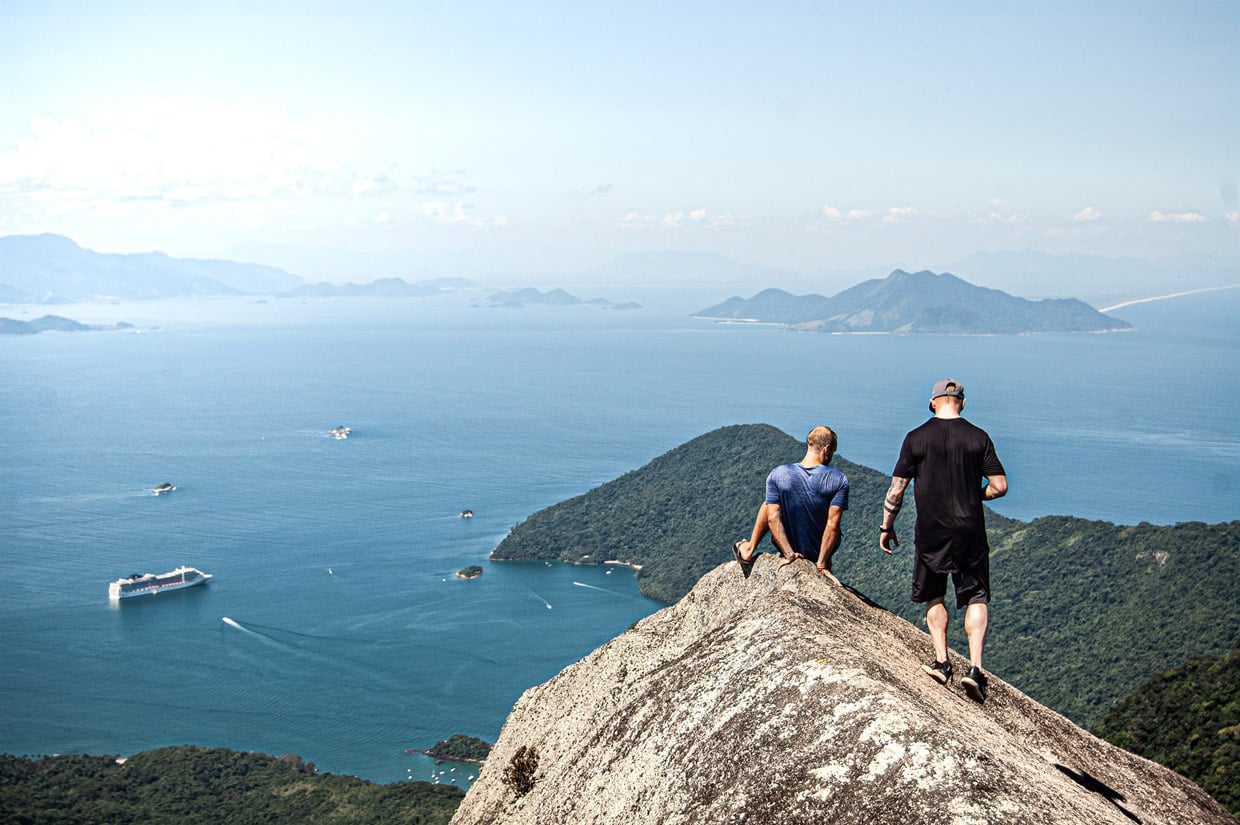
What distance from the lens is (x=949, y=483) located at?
6.43 meters

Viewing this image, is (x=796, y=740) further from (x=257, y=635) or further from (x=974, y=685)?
(x=257, y=635)

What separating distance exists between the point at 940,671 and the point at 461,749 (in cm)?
4224

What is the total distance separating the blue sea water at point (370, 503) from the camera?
5259 centimetres

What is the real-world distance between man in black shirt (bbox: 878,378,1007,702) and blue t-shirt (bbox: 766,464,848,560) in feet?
2.23

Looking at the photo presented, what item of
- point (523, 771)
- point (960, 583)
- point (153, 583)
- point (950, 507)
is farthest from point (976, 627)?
point (153, 583)

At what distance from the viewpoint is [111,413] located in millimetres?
136000

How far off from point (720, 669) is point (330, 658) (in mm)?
55207

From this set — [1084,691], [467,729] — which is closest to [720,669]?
[1084,691]

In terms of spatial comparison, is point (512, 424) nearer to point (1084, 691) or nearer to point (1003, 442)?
point (1003, 442)

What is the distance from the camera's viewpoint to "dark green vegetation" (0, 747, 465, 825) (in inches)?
1373

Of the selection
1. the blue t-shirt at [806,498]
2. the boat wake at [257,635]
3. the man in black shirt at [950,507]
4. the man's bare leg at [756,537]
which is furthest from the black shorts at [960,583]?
the boat wake at [257,635]

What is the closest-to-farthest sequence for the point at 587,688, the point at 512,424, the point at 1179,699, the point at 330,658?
the point at 587,688 < the point at 1179,699 < the point at 330,658 < the point at 512,424

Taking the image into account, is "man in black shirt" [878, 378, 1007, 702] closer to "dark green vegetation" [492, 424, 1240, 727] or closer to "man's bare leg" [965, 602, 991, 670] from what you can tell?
"man's bare leg" [965, 602, 991, 670]

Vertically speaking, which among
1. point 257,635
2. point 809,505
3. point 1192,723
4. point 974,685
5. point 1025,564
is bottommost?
point 257,635
